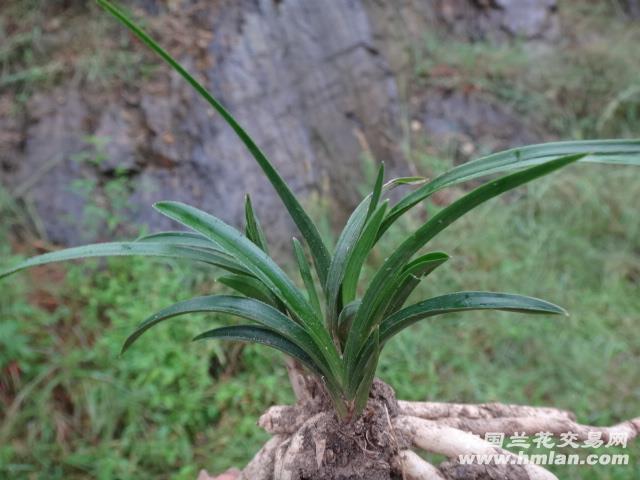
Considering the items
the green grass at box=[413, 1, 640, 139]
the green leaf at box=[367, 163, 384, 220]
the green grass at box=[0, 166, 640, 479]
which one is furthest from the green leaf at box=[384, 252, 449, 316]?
the green grass at box=[413, 1, 640, 139]

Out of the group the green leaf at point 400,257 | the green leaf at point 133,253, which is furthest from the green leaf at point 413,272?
the green leaf at point 133,253

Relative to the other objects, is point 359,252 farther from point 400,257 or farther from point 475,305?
point 475,305

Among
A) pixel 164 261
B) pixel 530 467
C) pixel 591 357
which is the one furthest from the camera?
pixel 164 261

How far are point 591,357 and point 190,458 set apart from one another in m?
1.53

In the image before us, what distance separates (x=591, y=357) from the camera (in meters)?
2.25

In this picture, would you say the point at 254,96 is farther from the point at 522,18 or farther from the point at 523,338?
the point at 522,18

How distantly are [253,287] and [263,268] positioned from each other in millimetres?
111

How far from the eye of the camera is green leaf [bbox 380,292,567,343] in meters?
0.96

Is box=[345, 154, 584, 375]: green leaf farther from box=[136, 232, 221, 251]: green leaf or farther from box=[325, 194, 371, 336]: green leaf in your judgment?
box=[136, 232, 221, 251]: green leaf

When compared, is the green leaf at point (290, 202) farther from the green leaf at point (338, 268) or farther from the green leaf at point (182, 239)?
the green leaf at point (182, 239)

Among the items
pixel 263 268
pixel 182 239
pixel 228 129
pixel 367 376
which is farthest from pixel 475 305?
pixel 228 129

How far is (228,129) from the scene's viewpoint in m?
2.86

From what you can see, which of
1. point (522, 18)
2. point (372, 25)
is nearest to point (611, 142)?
point (372, 25)

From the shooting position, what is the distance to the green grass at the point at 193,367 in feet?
6.36
